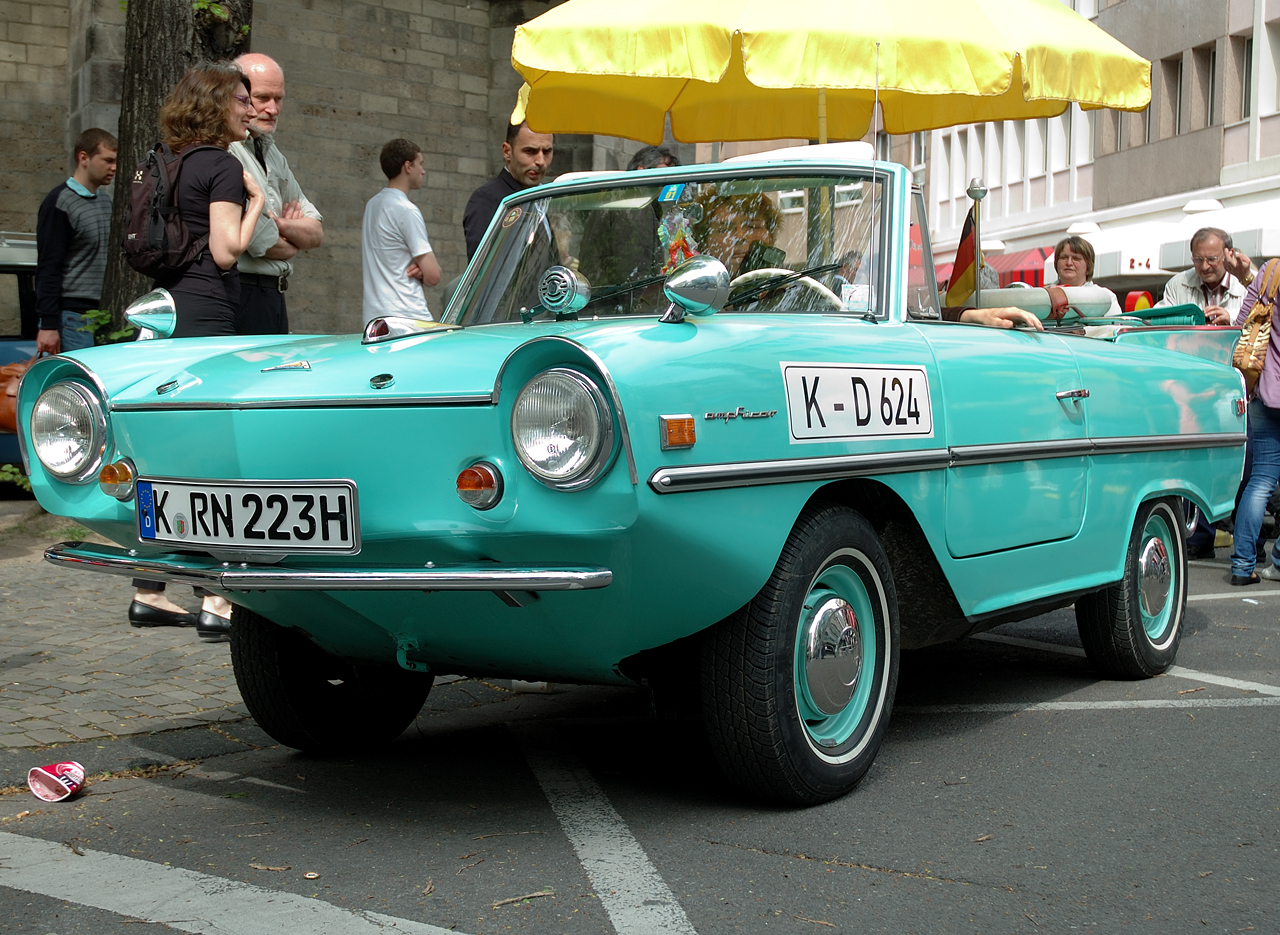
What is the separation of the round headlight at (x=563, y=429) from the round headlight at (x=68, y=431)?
4.19 ft

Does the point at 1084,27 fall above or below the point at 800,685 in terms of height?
above

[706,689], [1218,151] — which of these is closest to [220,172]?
[706,689]

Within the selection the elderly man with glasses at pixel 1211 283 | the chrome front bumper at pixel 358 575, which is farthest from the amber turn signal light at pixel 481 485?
the elderly man with glasses at pixel 1211 283

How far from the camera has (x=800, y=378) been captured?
11.5 feet

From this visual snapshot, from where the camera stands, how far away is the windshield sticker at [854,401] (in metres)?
3.50

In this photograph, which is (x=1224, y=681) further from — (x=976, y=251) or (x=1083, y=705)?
(x=976, y=251)

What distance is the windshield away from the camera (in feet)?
14.0

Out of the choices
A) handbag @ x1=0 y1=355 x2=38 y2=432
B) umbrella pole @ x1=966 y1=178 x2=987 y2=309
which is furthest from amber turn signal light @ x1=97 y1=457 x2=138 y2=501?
handbag @ x1=0 y1=355 x2=38 y2=432

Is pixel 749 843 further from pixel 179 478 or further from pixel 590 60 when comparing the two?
pixel 590 60

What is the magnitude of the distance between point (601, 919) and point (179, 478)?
4.72ft

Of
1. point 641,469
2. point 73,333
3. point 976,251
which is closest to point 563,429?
point 641,469

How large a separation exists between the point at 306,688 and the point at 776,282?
5.86 ft

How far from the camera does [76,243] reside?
30.1 ft

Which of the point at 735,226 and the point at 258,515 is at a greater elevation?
the point at 735,226
